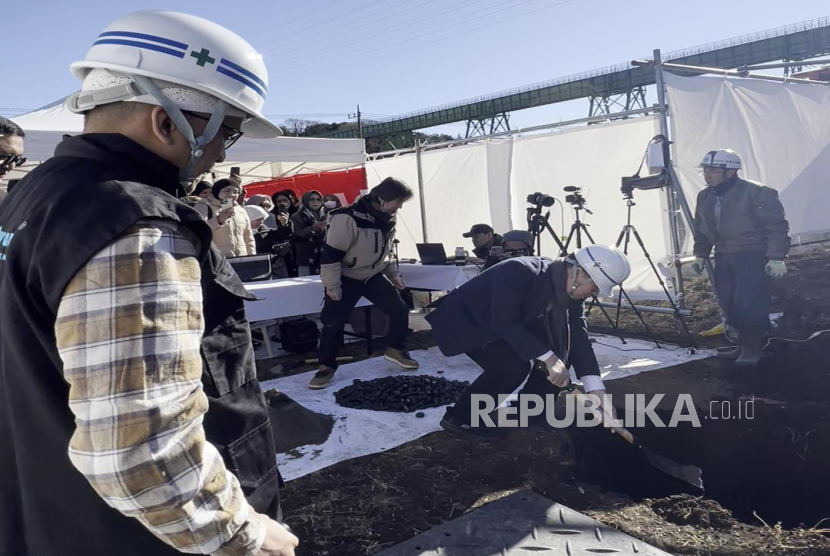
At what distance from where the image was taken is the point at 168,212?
38.6 inches

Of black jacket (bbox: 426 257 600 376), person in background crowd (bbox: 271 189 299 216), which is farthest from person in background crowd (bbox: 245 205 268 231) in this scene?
black jacket (bbox: 426 257 600 376)

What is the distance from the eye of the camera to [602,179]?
7.47 metres

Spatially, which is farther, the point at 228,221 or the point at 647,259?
the point at 647,259

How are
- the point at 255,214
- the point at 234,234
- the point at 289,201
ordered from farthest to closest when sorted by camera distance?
1. the point at 289,201
2. the point at 255,214
3. the point at 234,234

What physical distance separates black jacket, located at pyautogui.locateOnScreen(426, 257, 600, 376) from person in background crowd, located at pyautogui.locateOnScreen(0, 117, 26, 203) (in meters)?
2.87

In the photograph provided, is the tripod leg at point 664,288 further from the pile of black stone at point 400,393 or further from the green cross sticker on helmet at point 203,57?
the green cross sticker on helmet at point 203,57

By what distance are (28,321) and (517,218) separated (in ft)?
25.9

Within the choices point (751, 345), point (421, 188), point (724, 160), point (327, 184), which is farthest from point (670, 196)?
point (327, 184)

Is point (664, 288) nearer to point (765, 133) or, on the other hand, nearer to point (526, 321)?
point (765, 133)

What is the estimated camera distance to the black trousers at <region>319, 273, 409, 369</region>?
5.45 metres

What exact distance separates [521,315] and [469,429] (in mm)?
898

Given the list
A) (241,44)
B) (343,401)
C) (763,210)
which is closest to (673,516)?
(343,401)

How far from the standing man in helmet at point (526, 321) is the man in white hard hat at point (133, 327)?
269cm

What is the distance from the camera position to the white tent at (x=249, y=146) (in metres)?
6.96
